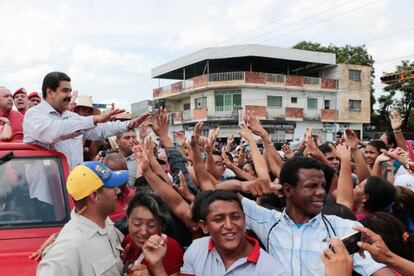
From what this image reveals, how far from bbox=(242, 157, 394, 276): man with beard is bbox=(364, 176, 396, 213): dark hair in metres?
1.12

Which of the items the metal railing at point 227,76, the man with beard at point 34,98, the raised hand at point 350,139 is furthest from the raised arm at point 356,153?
the metal railing at point 227,76

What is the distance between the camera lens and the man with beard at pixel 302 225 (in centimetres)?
248

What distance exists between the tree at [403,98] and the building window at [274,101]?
43.7ft

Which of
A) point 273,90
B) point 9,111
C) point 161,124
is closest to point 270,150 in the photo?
point 161,124

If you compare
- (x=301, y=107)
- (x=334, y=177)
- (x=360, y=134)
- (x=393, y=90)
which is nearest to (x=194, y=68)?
(x=301, y=107)

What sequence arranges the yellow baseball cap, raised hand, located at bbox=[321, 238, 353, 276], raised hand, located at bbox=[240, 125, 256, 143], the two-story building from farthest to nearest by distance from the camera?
the two-story building
raised hand, located at bbox=[240, 125, 256, 143]
the yellow baseball cap
raised hand, located at bbox=[321, 238, 353, 276]

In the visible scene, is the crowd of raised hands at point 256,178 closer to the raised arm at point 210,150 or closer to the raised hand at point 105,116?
the raised arm at point 210,150

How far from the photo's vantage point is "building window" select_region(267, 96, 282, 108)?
3459 centimetres

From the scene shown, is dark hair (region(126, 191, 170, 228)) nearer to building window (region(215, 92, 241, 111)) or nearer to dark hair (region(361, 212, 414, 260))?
dark hair (region(361, 212, 414, 260))

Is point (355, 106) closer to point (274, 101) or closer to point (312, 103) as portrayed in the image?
point (312, 103)

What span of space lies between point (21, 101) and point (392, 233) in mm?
5307

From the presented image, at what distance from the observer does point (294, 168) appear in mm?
2795

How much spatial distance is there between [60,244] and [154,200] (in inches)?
28.1


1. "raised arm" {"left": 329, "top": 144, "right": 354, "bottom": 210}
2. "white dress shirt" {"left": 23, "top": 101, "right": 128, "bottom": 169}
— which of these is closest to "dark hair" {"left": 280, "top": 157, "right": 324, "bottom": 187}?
"raised arm" {"left": 329, "top": 144, "right": 354, "bottom": 210}
